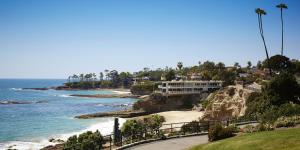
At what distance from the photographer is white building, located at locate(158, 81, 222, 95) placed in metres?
104

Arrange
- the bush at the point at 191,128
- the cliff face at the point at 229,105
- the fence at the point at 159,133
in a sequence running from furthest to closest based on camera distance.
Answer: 1. the cliff face at the point at 229,105
2. the bush at the point at 191,128
3. the fence at the point at 159,133

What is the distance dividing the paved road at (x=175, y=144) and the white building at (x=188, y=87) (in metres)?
79.7

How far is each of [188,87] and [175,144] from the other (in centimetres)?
8416

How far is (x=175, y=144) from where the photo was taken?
21.8 metres

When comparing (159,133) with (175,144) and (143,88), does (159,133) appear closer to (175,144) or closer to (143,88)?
(175,144)

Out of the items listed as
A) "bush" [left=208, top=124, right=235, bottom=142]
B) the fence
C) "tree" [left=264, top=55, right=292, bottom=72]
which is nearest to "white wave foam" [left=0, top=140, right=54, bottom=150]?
the fence

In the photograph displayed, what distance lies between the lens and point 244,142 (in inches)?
663

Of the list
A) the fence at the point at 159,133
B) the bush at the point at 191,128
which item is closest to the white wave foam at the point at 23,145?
the fence at the point at 159,133

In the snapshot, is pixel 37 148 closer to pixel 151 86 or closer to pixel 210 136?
pixel 210 136

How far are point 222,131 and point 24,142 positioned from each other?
36664mm

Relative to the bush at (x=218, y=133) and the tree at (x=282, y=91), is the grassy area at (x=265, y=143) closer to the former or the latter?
the bush at (x=218, y=133)

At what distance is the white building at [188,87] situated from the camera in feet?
343

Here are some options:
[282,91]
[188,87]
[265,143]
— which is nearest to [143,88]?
[188,87]

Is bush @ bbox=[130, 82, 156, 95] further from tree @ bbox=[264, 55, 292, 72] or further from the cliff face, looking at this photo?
the cliff face
